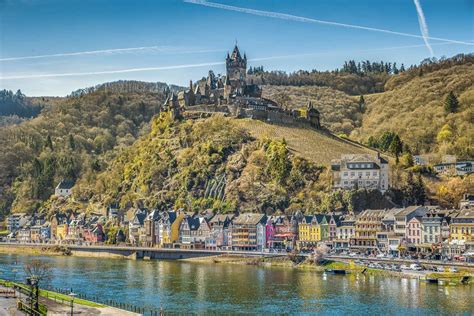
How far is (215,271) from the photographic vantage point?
333 ft

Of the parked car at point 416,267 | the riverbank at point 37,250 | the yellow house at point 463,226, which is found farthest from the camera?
the riverbank at point 37,250

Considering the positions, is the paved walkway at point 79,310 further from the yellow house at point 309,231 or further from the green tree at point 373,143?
the green tree at point 373,143

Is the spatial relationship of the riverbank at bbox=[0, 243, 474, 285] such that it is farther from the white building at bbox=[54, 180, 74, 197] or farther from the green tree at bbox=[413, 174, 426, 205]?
the white building at bbox=[54, 180, 74, 197]

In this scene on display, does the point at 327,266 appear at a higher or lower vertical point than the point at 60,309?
higher

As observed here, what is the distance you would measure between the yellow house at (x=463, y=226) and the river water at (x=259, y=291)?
1767cm

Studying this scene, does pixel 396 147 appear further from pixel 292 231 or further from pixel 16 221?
pixel 16 221

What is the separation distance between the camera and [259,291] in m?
80.1

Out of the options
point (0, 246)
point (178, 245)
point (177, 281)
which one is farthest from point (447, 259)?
point (0, 246)

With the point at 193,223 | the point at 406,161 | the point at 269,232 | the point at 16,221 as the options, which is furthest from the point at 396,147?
the point at 16,221

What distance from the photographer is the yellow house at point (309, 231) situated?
4724 inches

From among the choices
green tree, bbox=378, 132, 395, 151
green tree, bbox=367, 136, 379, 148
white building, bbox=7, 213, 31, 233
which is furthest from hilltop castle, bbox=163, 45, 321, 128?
white building, bbox=7, 213, 31, 233

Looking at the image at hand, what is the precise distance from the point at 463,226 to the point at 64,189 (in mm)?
107516

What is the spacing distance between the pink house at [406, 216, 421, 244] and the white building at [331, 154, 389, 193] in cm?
2293

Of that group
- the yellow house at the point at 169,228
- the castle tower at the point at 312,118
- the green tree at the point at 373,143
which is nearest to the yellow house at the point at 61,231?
the yellow house at the point at 169,228
